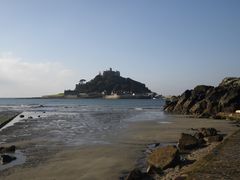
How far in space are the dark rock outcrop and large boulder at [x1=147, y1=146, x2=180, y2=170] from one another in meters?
44.6

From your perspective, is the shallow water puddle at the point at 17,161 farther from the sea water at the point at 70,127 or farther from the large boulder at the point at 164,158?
the large boulder at the point at 164,158

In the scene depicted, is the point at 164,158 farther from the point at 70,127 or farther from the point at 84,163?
the point at 70,127

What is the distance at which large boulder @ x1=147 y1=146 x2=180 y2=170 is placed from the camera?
17814 mm

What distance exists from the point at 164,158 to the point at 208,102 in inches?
2212

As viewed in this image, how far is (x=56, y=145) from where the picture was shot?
28.6m

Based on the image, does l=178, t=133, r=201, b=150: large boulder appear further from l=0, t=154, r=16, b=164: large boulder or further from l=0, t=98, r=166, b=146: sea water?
l=0, t=154, r=16, b=164: large boulder

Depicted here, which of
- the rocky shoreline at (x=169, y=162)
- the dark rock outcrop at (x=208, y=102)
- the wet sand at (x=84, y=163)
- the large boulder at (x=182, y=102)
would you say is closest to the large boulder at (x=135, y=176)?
the rocky shoreline at (x=169, y=162)

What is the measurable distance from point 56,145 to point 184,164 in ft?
41.3

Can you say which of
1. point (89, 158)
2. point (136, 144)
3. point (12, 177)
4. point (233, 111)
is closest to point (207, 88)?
point (233, 111)

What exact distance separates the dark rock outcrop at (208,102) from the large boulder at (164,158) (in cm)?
4464

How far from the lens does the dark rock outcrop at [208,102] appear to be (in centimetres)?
6631

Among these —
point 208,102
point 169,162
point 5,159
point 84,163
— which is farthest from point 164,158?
point 208,102

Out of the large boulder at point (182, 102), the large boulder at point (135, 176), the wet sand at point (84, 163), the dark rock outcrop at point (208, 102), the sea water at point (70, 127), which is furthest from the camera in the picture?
the large boulder at point (182, 102)

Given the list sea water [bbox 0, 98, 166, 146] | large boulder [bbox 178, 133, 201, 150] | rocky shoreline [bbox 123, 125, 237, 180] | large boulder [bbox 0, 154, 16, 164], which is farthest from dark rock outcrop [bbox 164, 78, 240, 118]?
large boulder [bbox 0, 154, 16, 164]
